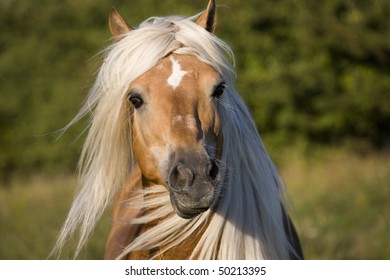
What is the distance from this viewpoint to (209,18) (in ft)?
11.4

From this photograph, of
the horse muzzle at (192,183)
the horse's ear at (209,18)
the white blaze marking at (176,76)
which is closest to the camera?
the horse muzzle at (192,183)

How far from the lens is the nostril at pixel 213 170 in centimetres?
286

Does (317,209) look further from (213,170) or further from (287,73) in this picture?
(213,170)

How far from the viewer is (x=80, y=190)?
3.56 metres

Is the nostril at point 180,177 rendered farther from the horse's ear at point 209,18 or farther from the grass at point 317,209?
the grass at point 317,209

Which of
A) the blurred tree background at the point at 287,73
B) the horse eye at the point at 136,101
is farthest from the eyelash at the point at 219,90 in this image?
the blurred tree background at the point at 287,73

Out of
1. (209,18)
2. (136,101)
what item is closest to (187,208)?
(136,101)

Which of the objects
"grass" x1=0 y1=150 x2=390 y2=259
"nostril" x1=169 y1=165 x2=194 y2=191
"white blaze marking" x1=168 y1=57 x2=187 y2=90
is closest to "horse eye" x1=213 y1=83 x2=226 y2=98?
"white blaze marking" x1=168 y1=57 x2=187 y2=90

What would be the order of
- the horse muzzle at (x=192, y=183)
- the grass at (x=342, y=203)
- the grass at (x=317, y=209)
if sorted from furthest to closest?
the grass at (x=317, y=209) < the grass at (x=342, y=203) < the horse muzzle at (x=192, y=183)

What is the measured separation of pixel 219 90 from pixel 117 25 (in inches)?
29.6

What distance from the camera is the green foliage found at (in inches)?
570

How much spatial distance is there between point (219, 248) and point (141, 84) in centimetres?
90

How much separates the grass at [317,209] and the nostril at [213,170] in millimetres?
3197

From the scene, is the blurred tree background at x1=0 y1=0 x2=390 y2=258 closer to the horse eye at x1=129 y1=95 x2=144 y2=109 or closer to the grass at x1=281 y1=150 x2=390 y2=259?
the grass at x1=281 y1=150 x2=390 y2=259
